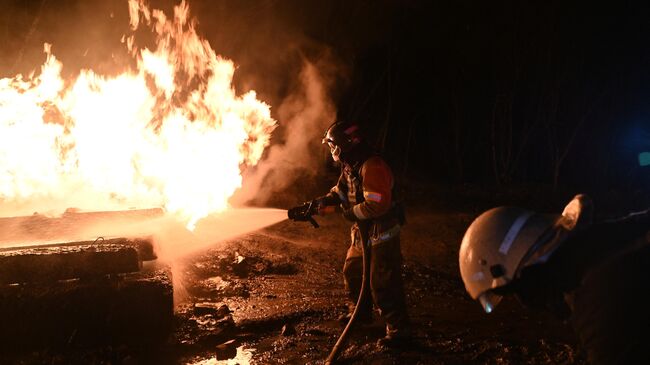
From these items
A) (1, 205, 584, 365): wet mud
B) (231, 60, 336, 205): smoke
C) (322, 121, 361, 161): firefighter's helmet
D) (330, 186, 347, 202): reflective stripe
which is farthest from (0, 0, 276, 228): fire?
(231, 60, 336, 205): smoke

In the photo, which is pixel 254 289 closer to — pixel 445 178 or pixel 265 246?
Result: pixel 265 246

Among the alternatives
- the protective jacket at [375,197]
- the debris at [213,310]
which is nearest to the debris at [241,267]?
the debris at [213,310]

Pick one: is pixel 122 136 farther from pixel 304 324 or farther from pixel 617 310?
pixel 617 310

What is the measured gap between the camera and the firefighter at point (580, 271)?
2.12 m

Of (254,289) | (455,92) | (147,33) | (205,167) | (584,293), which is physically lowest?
(254,289)

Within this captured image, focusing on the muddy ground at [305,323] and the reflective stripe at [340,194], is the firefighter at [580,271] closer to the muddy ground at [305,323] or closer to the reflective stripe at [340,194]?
the muddy ground at [305,323]

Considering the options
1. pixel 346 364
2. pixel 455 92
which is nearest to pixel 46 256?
pixel 346 364

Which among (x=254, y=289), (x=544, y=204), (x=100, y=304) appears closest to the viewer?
(x=100, y=304)

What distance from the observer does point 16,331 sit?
476cm

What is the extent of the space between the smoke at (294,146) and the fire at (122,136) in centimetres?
573

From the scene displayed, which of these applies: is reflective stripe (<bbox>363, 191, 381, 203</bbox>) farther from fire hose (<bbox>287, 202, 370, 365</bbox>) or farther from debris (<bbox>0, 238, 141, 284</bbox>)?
debris (<bbox>0, 238, 141, 284</bbox>)

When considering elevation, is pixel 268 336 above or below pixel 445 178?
below

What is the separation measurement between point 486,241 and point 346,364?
250 centimetres

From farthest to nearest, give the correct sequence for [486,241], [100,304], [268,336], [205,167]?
[205,167], [268,336], [100,304], [486,241]
